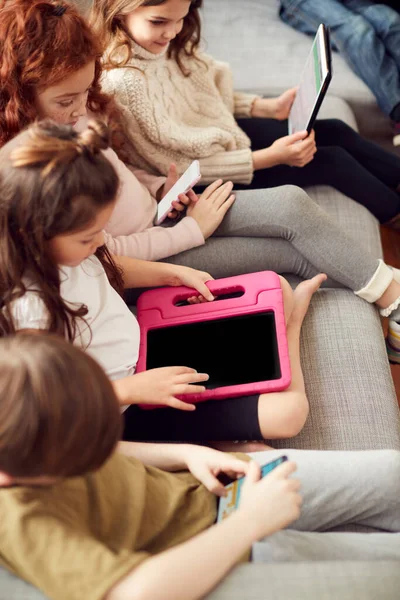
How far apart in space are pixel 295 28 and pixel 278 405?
4.68 feet

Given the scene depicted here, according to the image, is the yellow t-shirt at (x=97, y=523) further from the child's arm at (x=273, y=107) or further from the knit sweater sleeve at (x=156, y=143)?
the child's arm at (x=273, y=107)

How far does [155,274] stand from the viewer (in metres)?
1.15

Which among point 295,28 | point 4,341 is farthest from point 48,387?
point 295,28

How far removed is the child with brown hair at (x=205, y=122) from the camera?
1.23 m

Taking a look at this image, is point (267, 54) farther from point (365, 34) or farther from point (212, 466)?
point (212, 466)

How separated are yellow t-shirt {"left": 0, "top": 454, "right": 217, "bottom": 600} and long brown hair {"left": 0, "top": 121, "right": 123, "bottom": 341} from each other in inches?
10.1

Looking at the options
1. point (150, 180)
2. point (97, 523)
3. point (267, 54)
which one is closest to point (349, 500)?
point (97, 523)

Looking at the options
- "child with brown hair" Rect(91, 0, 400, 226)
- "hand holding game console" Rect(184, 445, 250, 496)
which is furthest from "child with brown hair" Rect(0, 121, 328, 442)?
"child with brown hair" Rect(91, 0, 400, 226)

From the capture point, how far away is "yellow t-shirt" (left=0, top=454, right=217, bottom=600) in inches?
25.4

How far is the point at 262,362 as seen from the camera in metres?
1.02

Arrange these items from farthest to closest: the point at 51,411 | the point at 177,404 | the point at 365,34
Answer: the point at 365,34 < the point at 177,404 < the point at 51,411

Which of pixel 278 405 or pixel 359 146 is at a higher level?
pixel 359 146

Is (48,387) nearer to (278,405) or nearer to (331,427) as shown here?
(278,405)

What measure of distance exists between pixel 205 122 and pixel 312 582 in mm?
1076
